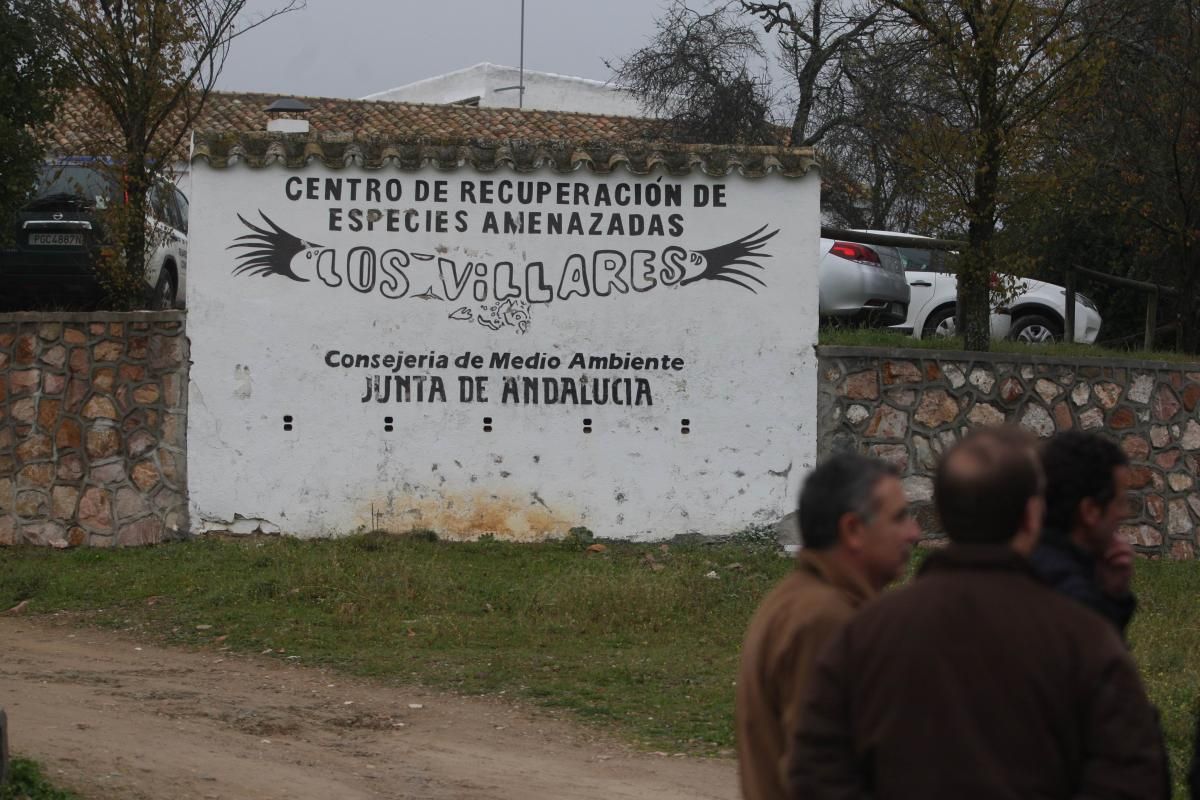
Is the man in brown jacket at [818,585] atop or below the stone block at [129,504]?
atop

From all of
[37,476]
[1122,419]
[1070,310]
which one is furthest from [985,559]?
[1070,310]

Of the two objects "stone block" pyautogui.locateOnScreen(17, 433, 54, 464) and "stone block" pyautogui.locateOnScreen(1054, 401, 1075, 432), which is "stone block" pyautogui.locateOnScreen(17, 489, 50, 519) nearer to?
"stone block" pyautogui.locateOnScreen(17, 433, 54, 464)

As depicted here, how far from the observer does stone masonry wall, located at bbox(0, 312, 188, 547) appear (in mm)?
12297

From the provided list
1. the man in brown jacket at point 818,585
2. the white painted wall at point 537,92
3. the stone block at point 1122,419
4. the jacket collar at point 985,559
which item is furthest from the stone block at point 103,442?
the white painted wall at point 537,92

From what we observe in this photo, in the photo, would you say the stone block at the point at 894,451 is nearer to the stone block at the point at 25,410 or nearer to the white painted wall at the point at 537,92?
the stone block at the point at 25,410

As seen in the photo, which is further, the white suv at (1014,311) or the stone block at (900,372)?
the white suv at (1014,311)

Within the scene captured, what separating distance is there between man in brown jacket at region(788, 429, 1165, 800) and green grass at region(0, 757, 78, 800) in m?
3.90

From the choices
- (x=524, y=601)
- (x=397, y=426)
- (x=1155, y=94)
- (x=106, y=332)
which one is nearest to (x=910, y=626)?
(x=524, y=601)

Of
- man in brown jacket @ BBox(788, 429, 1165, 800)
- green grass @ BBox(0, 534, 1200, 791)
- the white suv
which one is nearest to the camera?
man in brown jacket @ BBox(788, 429, 1165, 800)

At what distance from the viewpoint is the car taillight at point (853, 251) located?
653 inches

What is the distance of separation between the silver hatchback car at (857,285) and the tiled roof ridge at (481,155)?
13.3ft

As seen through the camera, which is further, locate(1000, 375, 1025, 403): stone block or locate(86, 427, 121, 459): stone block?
locate(1000, 375, 1025, 403): stone block

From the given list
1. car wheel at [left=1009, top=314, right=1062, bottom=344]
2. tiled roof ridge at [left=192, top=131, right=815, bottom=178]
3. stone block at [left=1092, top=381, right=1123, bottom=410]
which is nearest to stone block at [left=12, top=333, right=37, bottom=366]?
tiled roof ridge at [left=192, top=131, right=815, bottom=178]

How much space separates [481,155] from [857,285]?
566 centimetres
